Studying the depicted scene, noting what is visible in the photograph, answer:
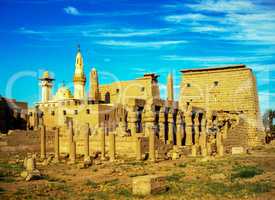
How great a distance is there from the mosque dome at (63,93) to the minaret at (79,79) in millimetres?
2378

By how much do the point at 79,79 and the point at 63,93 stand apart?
447cm

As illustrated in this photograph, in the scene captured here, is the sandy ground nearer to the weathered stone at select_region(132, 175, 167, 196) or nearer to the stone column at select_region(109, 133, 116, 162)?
the weathered stone at select_region(132, 175, 167, 196)

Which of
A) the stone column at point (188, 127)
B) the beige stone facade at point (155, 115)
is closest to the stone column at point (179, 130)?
the beige stone facade at point (155, 115)

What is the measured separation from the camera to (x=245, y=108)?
1697 inches

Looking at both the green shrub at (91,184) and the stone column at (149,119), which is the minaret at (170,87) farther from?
the green shrub at (91,184)

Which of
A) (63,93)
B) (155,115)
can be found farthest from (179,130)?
(63,93)

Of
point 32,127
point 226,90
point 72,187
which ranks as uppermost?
point 226,90

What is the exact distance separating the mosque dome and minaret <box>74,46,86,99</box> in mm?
2378

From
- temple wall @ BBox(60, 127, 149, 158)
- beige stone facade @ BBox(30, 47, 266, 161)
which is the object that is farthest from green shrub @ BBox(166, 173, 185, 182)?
temple wall @ BBox(60, 127, 149, 158)

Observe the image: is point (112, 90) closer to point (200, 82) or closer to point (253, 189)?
point (200, 82)

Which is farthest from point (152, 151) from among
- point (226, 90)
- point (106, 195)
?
point (226, 90)

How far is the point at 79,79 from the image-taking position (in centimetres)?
4759

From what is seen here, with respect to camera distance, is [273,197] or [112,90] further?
[112,90]

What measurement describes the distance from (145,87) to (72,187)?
26.5 metres
